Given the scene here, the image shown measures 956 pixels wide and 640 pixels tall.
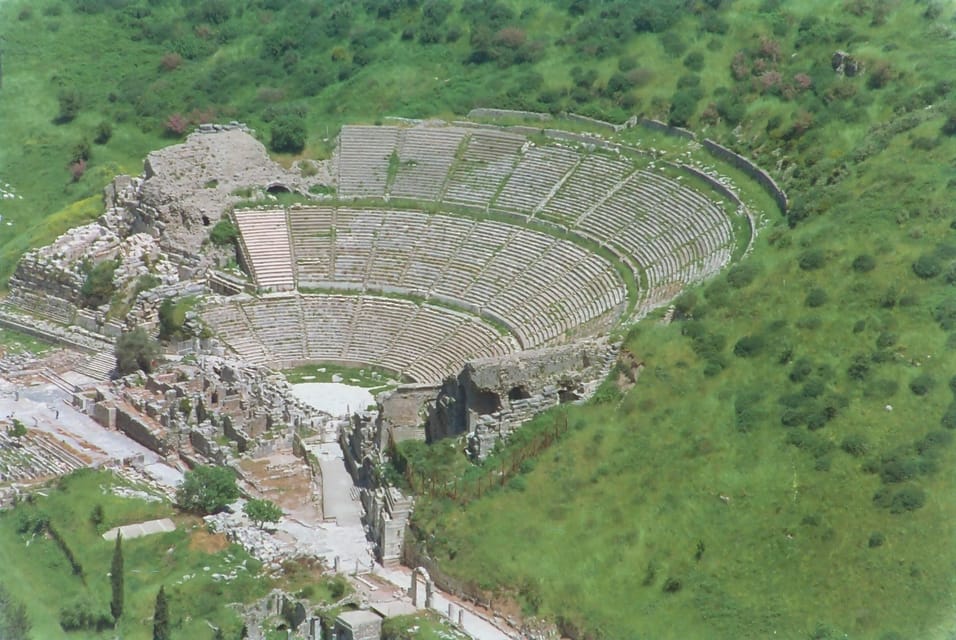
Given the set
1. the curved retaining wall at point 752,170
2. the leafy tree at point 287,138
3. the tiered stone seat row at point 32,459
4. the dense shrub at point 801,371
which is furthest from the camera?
the leafy tree at point 287,138

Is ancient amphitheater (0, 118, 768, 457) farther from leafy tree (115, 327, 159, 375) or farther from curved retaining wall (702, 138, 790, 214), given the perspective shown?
leafy tree (115, 327, 159, 375)

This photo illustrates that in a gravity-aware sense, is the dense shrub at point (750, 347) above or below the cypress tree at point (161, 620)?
above

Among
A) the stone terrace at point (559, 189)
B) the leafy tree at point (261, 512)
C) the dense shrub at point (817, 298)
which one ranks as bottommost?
the leafy tree at point (261, 512)

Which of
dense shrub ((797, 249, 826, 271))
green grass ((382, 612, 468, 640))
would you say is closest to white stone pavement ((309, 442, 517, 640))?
green grass ((382, 612, 468, 640))

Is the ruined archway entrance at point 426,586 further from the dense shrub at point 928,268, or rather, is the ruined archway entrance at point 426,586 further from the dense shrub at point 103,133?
the dense shrub at point 103,133

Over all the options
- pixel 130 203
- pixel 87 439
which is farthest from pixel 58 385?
pixel 130 203

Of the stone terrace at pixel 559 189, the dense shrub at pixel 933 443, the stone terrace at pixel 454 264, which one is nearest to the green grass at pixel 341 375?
the stone terrace at pixel 454 264
